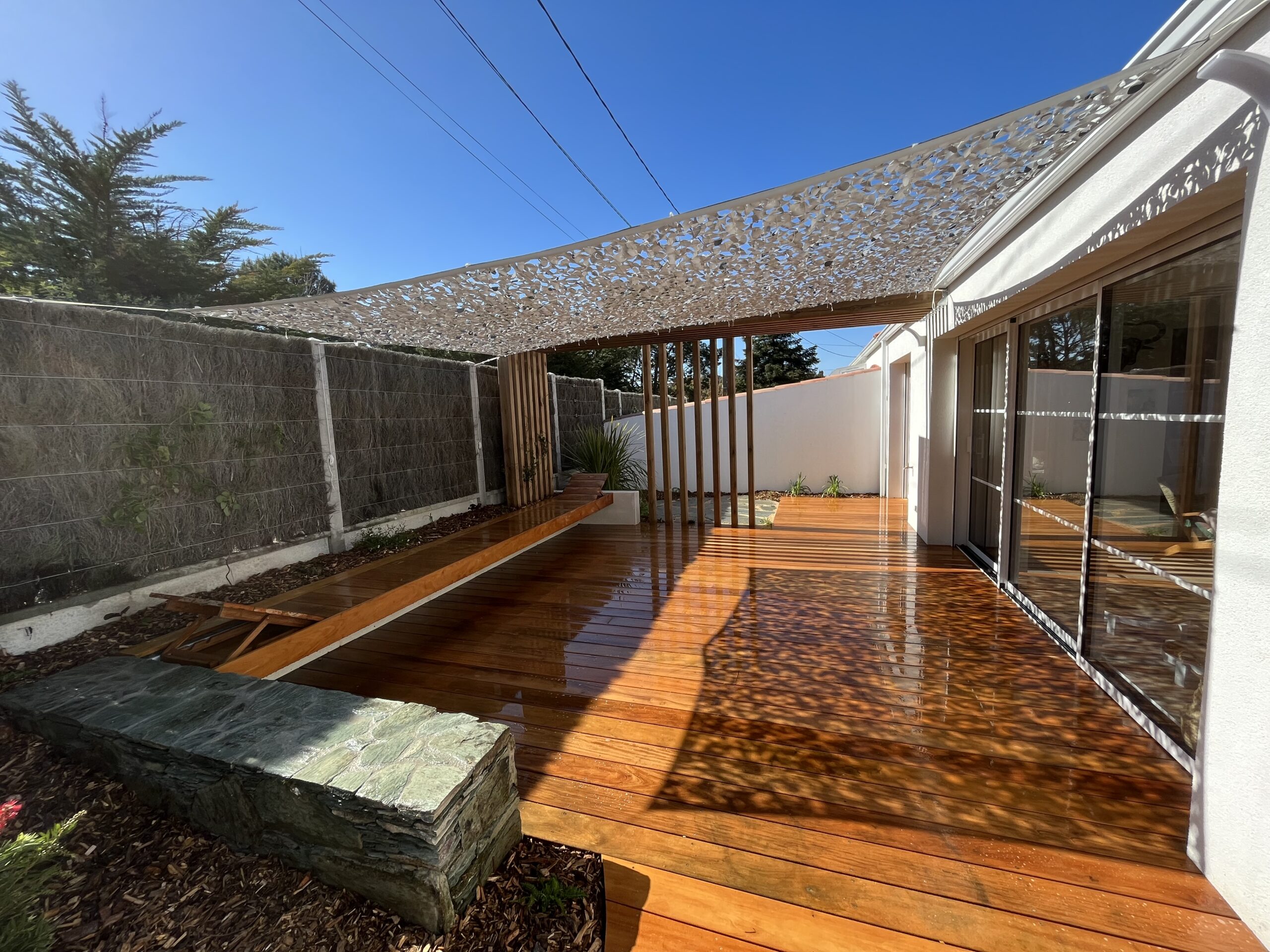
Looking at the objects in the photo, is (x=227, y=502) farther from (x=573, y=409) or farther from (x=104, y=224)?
(x=104, y=224)

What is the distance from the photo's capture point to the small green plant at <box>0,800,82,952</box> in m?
1.18

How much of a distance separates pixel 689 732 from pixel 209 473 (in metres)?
3.53

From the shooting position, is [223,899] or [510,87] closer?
[223,899]

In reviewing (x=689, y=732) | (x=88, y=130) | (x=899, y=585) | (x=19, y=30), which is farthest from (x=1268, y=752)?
(x=88, y=130)

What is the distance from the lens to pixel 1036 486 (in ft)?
10.7

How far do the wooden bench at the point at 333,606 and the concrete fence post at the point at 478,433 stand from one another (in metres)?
1.09

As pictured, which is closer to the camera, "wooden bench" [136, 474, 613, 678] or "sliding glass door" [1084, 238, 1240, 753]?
"sliding glass door" [1084, 238, 1240, 753]

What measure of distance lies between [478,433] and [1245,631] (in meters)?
6.14

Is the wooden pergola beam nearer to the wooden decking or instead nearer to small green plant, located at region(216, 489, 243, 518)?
the wooden decking

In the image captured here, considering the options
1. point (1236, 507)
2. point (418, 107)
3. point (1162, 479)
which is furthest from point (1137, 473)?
point (418, 107)

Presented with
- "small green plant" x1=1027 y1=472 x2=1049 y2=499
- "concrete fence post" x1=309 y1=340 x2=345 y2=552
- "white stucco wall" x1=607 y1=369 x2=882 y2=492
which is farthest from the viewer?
"white stucco wall" x1=607 y1=369 x2=882 y2=492

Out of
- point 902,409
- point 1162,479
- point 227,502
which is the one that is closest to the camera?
point 1162,479

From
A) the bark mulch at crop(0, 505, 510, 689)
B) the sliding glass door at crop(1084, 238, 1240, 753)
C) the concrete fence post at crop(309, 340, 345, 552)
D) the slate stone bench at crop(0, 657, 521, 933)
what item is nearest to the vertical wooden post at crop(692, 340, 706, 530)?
the bark mulch at crop(0, 505, 510, 689)

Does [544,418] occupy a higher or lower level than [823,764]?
higher
